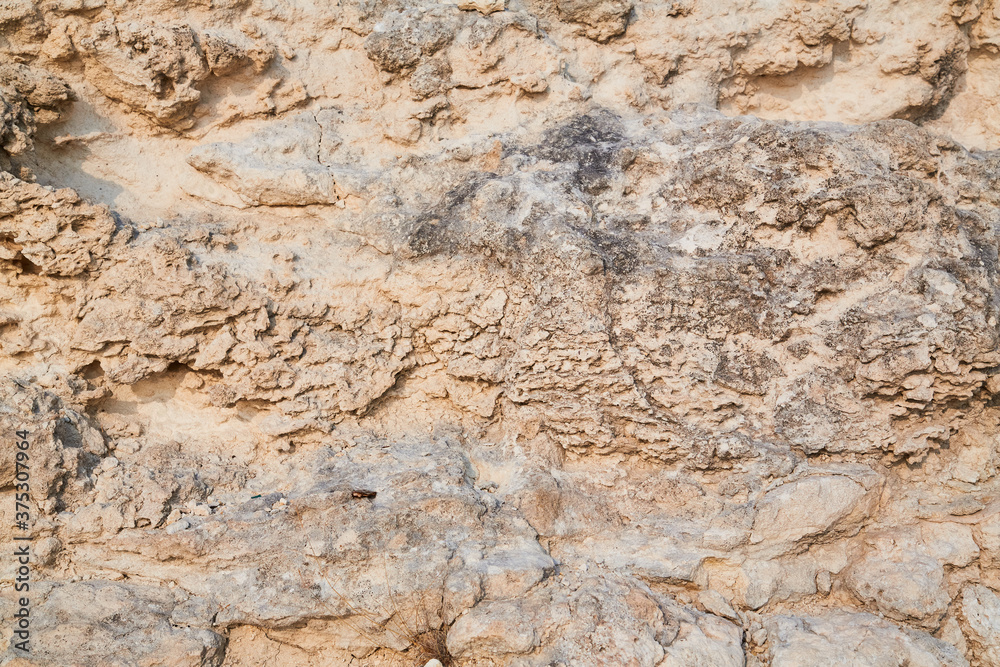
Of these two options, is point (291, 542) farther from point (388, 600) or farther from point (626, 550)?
point (626, 550)

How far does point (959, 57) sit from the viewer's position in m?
4.24

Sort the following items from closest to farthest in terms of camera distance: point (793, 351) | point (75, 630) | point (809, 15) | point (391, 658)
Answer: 1. point (75, 630)
2. point (391, 658)
3. point (793, 351)
4. point (809, 15)

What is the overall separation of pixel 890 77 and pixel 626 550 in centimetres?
293

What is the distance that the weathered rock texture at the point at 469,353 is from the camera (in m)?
3.18

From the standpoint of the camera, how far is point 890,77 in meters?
4.22

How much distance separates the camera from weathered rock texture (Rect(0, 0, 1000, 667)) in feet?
10.4

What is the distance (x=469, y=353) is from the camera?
12.2 ft

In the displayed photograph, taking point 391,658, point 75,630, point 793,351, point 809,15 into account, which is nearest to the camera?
point 75,630

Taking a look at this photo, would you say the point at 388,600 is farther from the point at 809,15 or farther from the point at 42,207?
the point at 809,15

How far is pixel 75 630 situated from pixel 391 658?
4.02 feet

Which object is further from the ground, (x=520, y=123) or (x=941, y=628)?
(x=520, y=123)

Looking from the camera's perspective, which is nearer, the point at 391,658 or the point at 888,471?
the point at 391,658

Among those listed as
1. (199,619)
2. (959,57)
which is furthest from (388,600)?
(959,57)

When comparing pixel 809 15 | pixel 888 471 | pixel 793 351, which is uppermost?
pixel 809 15
